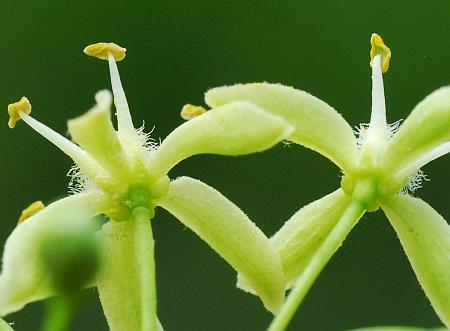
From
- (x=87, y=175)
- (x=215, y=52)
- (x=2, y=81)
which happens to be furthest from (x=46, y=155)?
(x=87, y=175)

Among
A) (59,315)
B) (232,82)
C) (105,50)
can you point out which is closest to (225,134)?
(105,50)

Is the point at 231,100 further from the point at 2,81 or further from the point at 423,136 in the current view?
the point at 2,81

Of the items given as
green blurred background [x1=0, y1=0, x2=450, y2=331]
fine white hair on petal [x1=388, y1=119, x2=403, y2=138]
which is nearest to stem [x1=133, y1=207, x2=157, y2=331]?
fine white hair on petal [x1=388, y1=119, x2=403, y2=138]

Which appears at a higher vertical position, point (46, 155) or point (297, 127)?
point (46, 155)

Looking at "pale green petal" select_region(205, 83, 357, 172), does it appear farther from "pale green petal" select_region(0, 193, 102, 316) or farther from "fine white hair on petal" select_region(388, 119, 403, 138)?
"pale green petal" select_region(0, 193, 102, 316)

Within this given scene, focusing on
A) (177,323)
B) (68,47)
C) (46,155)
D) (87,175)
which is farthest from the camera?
(68,47)
